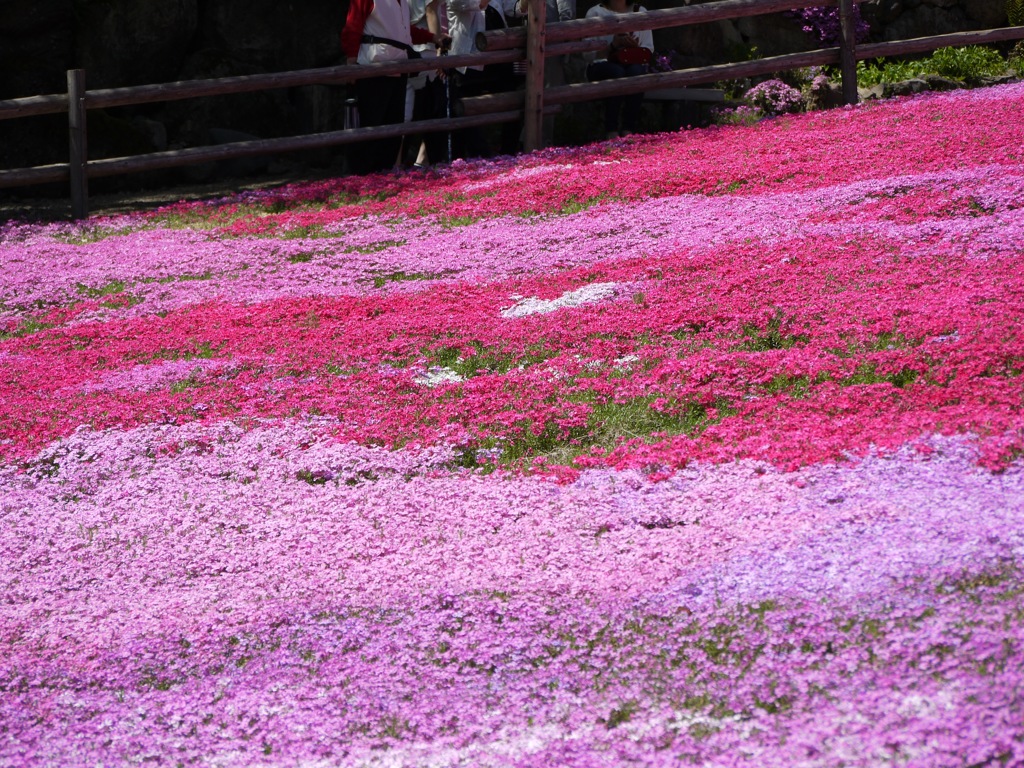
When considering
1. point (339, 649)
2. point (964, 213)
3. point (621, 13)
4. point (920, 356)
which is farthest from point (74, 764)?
point (621, 13)

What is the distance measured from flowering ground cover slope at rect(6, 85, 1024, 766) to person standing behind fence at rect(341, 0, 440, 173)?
14.4 ft

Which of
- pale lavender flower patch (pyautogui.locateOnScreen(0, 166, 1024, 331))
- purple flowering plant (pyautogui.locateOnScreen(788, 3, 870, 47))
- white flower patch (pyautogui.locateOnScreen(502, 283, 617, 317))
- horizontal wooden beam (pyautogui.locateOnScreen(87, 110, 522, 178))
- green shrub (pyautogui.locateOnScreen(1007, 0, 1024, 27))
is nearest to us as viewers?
white flower patch (pyautogui.locateOnScreen(502, 283, 617, 317))

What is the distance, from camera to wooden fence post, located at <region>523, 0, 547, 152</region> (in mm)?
16156

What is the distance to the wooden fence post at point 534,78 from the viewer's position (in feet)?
53.0

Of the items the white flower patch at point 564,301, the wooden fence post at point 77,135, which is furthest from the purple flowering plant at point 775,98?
the wooden fence post at point 77,135

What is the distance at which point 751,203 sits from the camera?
12406 millimetres

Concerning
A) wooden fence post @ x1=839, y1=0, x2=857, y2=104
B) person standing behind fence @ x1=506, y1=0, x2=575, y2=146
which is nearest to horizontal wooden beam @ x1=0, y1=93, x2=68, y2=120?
person standing behind fence @ x1=506, y1=0, x2=575, y2=146

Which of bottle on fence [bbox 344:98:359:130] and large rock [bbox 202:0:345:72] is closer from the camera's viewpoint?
bottle on fence [bbox 344:98:359:130]

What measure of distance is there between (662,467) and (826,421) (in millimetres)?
948

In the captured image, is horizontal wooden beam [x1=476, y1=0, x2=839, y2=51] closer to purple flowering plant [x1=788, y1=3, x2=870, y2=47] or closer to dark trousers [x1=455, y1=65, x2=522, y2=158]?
dark trousers [x1=455, y1=65, x2=522, y2=158]

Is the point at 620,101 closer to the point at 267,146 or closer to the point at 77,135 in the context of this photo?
the point at 267,146

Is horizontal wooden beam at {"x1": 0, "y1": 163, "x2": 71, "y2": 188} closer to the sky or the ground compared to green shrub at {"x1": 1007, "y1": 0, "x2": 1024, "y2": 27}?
closer to the ground

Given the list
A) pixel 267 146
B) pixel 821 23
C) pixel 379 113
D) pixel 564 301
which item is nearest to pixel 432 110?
pixel 379 113

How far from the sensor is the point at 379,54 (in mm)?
15664
